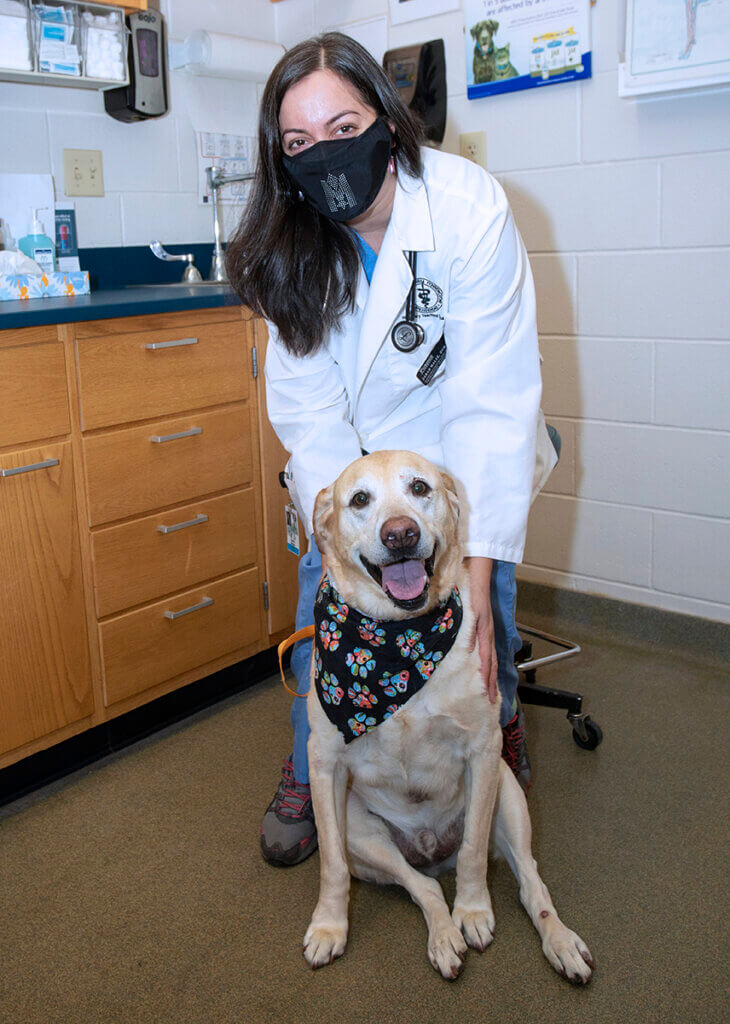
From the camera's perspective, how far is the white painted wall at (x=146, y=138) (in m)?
2.44

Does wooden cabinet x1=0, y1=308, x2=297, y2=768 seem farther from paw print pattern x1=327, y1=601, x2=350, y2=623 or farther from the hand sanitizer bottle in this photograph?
paw print pattern x1=327, y1=601, x2=350, y2=623

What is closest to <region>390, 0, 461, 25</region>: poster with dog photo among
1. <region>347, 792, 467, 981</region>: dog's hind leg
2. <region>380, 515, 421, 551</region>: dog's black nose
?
<region>380, 515, 421, 551</region>: dog's black nose

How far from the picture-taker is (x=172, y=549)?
220cm

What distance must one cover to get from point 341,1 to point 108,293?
129 centimetres

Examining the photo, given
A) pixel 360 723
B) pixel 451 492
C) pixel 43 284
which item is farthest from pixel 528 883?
pixel 43 284

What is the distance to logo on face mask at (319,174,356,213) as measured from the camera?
4.97 feet

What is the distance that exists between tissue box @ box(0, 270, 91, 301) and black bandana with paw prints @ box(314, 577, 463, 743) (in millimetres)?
1242

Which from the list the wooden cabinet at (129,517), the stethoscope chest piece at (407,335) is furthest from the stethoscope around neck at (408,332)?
the wooden cabinet at (129,517)

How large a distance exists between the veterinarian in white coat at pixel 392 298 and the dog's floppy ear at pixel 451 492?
0.22 ft

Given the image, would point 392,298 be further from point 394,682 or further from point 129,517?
point 129,517

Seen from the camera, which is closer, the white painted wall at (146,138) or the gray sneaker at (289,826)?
the gray sneaker at (289,826)

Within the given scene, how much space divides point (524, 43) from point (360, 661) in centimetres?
188

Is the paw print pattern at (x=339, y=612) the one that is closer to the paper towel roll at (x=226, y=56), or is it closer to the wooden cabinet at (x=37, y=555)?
the wooden cabinet at (x=37, y=555)

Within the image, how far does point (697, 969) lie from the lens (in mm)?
1441
